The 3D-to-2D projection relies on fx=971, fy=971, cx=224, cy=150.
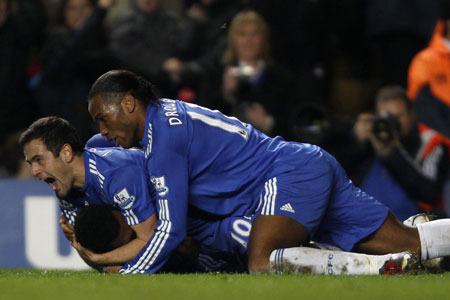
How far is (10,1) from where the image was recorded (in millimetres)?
10375

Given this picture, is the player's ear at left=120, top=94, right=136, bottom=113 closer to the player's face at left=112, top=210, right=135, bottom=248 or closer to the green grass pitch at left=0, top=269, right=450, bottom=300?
the player's face at left=112, top=210, right=135, bottom=248

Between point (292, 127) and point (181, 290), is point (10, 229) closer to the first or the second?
point (292, 127)

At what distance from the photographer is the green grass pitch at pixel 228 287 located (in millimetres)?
4902

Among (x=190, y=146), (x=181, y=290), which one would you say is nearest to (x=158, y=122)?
(x=190, y=146)

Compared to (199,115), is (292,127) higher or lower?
lower

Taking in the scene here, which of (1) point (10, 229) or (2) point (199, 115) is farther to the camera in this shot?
(1) point (10, 229)

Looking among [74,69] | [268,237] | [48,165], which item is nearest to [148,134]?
[48,165]

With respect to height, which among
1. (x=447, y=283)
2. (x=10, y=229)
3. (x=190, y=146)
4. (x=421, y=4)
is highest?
(x=421, y=4)

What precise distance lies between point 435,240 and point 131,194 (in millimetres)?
2157

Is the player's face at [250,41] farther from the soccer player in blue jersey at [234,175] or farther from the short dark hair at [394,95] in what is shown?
the soccer player in blue jersey at [234,175]

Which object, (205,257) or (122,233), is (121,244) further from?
(205,257)

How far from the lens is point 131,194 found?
21.2 ft

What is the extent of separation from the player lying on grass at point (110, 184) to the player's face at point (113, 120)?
0.70 ft

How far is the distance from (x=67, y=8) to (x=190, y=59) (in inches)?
59.1
